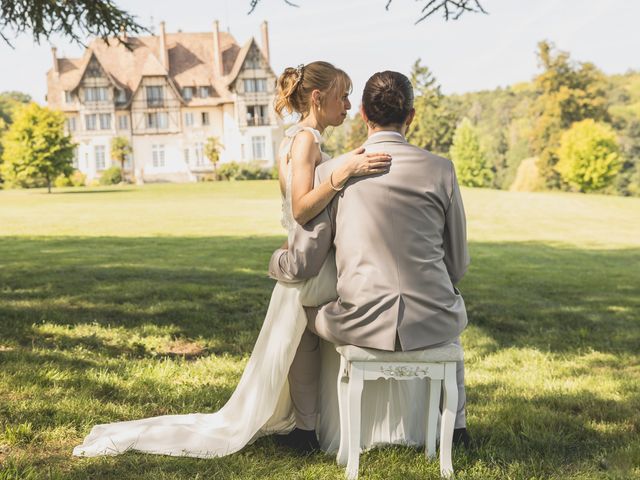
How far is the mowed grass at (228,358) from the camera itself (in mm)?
3535

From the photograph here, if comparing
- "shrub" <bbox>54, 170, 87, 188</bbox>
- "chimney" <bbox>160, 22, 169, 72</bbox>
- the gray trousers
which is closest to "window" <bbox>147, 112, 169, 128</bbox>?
"chimney" <bbox>160, 22, 169, 72</bbox>

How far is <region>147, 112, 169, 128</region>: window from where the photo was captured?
221 feet

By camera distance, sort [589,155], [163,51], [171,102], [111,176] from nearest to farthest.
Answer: [589,155], [111,176], [163,51], [171,102]

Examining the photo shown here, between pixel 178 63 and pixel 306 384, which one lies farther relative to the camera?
pixel 178 63

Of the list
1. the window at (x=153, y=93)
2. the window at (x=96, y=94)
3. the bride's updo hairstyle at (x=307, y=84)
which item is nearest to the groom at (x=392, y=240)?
the bride's updo hairstyle at (x=307, y=84)

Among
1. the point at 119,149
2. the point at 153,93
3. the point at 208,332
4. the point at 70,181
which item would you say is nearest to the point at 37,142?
the point at 70,181

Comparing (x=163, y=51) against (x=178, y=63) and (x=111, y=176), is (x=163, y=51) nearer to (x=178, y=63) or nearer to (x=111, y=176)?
(x=178, y=63)

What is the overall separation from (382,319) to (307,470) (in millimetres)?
843

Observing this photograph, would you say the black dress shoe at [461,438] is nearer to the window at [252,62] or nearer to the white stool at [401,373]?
the white stool at [401,373]

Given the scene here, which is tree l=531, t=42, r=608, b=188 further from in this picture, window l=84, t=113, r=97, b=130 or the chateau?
window l=84, t=113, r=97, b=130

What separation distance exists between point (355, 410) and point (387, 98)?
55.7 inches

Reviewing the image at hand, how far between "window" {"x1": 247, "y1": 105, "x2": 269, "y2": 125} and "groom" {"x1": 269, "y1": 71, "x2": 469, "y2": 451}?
2566 inches

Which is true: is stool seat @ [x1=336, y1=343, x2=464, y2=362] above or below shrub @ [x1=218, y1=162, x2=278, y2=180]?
above

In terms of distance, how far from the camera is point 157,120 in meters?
67.6
